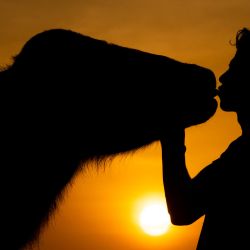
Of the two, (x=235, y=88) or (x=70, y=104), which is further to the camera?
(x=70, y=104)

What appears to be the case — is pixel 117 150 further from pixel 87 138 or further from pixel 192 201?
pixel 192 201

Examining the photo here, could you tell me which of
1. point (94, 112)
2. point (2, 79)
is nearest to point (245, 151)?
point (94, 112)

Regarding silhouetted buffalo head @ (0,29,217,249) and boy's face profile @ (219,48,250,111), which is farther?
silhouetted buffalo head @ (0,29,217,249)

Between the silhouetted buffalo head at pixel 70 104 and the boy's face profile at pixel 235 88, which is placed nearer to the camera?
the boy's face profile at pixel 235 88

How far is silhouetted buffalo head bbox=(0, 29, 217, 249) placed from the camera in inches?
128

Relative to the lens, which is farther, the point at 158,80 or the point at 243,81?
the point at 158,80

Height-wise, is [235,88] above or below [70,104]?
below

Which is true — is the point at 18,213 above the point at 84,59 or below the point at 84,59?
below

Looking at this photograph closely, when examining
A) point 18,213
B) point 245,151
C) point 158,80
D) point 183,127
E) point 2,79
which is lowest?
point 18,213

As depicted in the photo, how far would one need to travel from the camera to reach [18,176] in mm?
3256

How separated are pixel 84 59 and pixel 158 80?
60 centimetres

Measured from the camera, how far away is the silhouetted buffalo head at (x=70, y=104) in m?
3.25

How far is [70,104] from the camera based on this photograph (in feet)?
11.2

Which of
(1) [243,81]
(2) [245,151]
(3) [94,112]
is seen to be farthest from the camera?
(3) [94,112]
